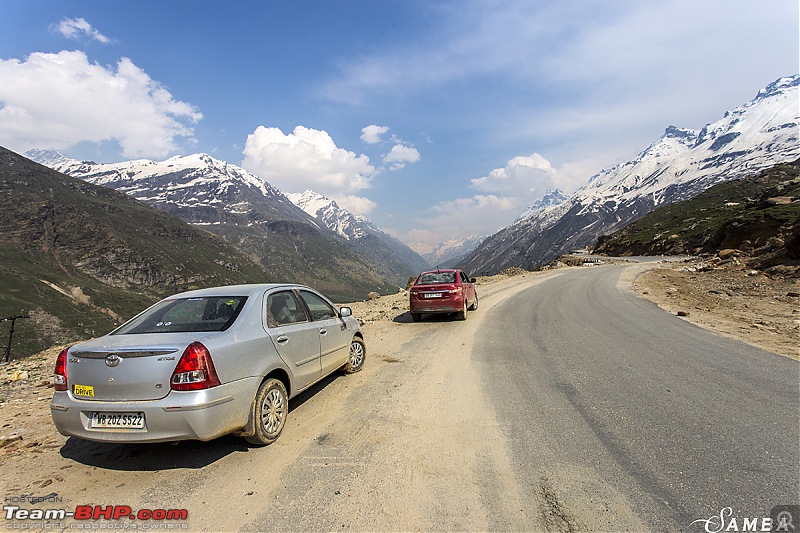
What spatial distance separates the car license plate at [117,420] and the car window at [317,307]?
2.64m

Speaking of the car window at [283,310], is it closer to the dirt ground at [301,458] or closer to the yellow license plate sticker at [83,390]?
the dirt ground at [301,458]

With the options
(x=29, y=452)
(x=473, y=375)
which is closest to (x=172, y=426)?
(x=29, y=452)

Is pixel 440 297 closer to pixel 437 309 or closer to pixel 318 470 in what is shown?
pixel 437 309

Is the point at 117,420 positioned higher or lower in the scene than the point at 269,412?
higher

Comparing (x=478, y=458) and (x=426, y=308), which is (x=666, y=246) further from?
(x=478, y=458)

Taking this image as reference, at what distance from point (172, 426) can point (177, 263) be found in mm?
223534

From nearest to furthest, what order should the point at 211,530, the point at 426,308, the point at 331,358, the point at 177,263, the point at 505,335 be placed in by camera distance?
1. the point at 211,530
2. the point at 331,358
3. the point at 505,335
4. the point at 426,308
5. the point at 177,263

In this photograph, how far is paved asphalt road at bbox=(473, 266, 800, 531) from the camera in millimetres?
3363

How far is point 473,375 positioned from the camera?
23.1ft

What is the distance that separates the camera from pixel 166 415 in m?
3.75

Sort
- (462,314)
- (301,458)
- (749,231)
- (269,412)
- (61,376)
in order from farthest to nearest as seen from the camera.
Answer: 1. (749,231)
2. (462,314)
3. (269,412)
4. (301,458)
5. (61,376)

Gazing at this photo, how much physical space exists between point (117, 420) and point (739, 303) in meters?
17.3

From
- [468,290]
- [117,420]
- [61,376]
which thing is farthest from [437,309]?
[61,376]

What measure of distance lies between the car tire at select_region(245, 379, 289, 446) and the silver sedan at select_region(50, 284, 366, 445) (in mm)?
11
